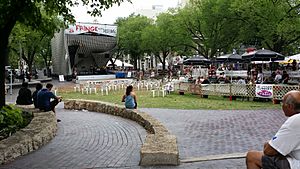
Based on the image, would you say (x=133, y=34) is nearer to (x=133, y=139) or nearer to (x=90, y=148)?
(x=133, y=139)

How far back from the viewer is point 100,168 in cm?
617

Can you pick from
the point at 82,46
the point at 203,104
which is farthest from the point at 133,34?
the point at 203,104

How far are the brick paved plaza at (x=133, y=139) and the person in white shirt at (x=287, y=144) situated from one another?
7.56ft

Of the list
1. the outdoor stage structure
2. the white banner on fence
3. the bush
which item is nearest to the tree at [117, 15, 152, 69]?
the outdoor stage structure

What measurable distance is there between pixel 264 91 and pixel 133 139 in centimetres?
1133

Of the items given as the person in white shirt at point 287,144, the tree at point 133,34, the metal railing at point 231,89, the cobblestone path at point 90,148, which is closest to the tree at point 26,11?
the cobblestone path at point 90,148

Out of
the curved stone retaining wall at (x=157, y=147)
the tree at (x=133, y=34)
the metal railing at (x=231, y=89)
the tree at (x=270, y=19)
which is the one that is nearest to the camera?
the curved stone retaining wall at (x=157, y=147)

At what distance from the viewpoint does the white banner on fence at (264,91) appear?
1808cm

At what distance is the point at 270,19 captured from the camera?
3036 cm

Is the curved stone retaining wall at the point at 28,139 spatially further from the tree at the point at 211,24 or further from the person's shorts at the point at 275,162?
the tree at the point at 211,24

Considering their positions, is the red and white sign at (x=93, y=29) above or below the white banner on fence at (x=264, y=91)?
above

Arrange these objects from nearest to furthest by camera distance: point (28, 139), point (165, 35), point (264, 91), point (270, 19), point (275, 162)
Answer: point (275, 162), point (28, 139), point (264, 91), point (270, 19), point (165, 35)

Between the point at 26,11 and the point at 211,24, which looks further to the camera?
the point at 211,24

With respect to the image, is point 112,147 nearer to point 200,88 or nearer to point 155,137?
point 155,137
